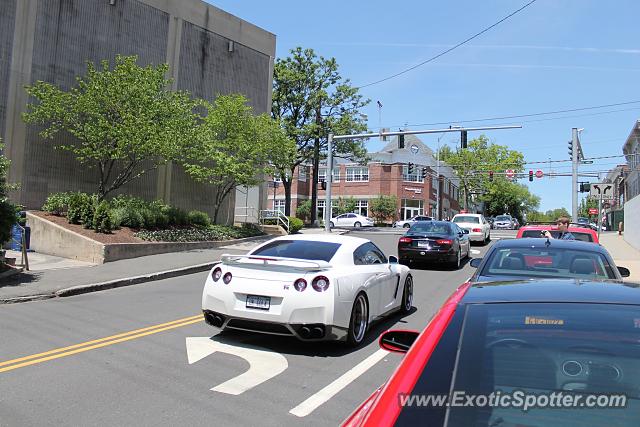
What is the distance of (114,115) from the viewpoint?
1988 centimetres

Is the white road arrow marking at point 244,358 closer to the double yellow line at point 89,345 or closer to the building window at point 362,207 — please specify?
the double yellow line at point 89,345

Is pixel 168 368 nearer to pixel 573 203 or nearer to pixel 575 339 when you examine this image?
pixel 575 339

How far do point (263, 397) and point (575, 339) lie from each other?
352 cm

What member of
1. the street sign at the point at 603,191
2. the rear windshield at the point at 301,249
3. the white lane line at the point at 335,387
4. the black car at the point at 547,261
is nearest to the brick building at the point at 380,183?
the street sign at the point at 603,191

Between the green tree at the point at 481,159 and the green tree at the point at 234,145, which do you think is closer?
the green tree at the point at 234,145

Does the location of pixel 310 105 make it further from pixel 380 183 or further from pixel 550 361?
pixel 550 361

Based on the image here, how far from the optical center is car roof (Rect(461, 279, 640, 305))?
2.59 meters

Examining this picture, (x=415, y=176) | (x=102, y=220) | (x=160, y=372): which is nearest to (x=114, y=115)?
(x=102, y=220)

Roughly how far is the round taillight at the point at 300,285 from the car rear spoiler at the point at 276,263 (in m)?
0.19

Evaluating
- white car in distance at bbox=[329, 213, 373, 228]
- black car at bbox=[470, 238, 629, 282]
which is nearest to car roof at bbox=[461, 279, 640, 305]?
black car at bbox=[470, 238, 629, 282]

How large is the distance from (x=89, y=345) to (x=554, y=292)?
19.9 ft

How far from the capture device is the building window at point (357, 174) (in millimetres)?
67062

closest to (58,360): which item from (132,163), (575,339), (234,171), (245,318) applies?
(245,318)

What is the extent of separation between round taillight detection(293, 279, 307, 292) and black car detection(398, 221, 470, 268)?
32.7ft
